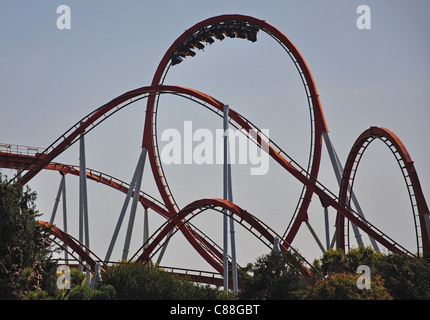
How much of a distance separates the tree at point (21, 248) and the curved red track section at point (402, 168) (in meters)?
11.9

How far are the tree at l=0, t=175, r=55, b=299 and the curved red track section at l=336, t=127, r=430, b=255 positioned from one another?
469 inches

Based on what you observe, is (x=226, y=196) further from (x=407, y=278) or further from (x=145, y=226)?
(x=145, y=226)

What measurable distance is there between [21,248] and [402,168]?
14.4m

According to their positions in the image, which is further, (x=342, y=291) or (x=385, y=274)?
(x=385, y=274)

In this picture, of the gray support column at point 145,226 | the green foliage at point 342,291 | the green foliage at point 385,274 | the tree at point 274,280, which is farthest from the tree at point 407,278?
the gray support column at point 145,226

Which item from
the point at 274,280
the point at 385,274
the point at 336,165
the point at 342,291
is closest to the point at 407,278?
the point at 385,274

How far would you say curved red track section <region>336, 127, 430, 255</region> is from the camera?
87.1ft

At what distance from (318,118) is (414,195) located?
644 centimetres

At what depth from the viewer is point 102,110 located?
3184 centimetres

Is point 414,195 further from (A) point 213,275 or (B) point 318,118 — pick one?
(A) point 213,275

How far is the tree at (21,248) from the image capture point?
2395 cm

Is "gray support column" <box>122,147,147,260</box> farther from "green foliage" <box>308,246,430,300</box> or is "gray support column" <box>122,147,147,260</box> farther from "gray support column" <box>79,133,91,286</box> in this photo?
"green foliage" <box>308,246,430,300</box>

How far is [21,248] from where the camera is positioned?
2511cm

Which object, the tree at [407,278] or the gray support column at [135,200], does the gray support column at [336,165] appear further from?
the gray support column at [135,200]
